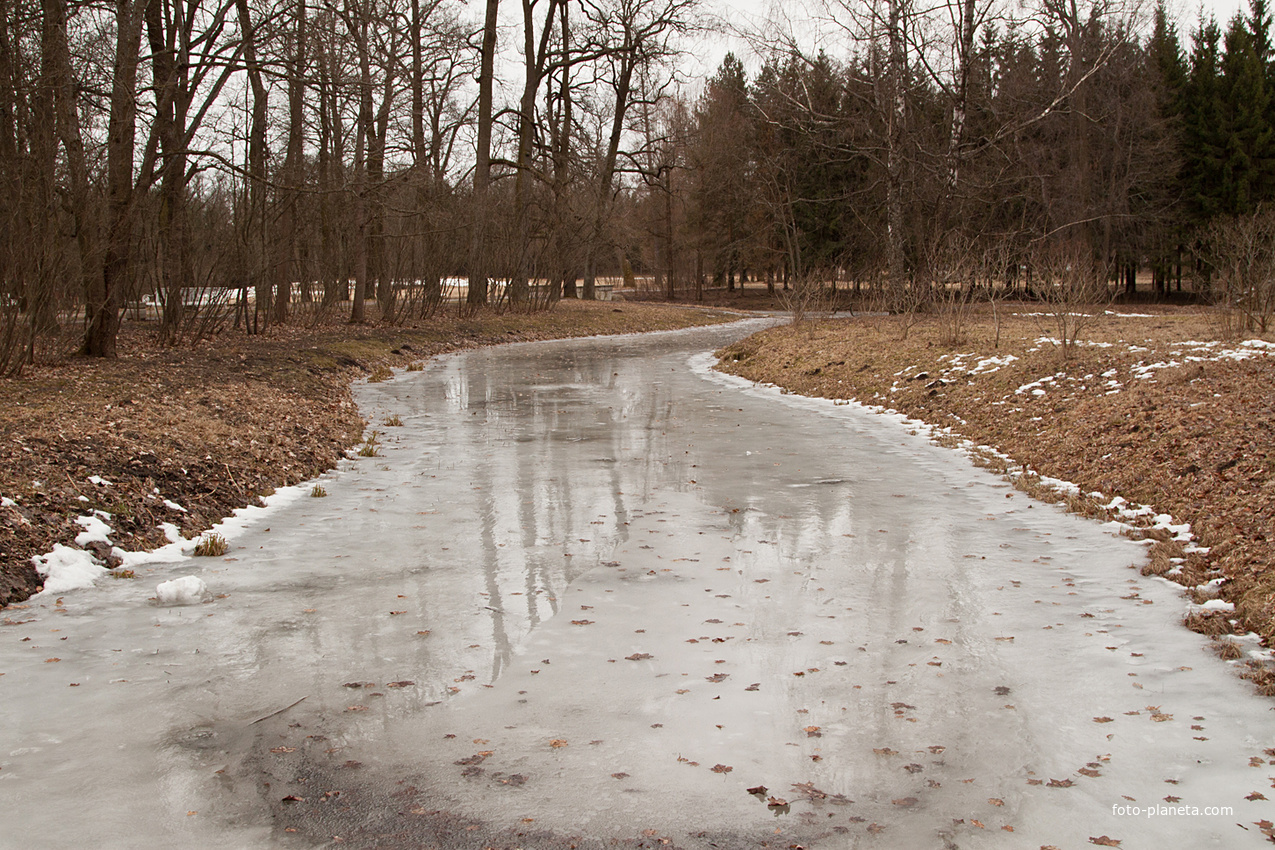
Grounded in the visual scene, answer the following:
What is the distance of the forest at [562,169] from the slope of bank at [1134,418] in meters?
1.35

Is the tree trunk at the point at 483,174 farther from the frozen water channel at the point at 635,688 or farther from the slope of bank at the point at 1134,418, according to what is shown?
the frozen water channel at the point at 635,688

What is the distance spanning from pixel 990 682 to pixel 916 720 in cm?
60

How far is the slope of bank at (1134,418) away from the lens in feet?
20.3

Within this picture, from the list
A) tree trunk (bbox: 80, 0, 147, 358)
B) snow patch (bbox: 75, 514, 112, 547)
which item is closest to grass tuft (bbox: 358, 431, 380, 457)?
snow patch (bbox: 75, 514, 112, 547)

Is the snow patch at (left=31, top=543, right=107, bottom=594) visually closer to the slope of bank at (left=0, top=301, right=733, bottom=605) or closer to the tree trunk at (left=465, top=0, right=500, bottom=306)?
the slope of bank at (left=0, top=301, right=733, bottom=605)

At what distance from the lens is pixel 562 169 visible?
1403 inches

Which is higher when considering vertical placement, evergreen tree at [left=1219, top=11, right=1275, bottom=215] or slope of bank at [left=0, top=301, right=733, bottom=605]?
evergreen tree at [left=1219, top=11, right=1275, bottom=215]

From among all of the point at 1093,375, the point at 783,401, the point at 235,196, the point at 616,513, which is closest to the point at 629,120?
the point at 235,196

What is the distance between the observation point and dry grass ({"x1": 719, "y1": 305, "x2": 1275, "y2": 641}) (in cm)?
633

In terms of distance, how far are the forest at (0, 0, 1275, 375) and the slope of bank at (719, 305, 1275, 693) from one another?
135 cm

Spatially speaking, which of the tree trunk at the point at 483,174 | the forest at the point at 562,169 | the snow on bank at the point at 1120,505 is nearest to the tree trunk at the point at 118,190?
the forest at the point at 562,169

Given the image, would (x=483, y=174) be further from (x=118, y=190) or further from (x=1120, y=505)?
(x=1120, y=505)

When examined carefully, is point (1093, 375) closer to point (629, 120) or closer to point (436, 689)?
point (436, 689)

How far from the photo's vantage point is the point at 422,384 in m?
17.2
